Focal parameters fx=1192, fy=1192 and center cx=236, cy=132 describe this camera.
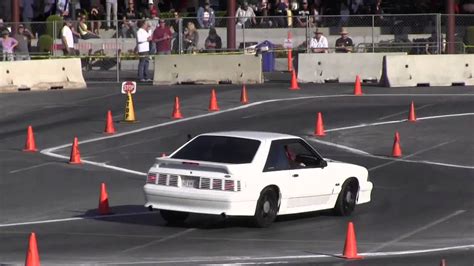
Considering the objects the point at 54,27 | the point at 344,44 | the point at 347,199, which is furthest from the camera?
the point at 54,27

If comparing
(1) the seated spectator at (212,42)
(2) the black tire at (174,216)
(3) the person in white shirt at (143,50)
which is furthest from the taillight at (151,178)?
(1) the seated spectator at (212,42)

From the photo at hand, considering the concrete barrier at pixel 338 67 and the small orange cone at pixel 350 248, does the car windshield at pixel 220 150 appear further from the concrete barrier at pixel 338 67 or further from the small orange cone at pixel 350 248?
the concrete barrier at pixel 338 67

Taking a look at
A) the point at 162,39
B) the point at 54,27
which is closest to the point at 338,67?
the point at 162,39

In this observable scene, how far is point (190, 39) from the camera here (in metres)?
40.2

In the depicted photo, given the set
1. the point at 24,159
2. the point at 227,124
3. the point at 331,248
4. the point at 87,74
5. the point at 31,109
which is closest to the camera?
the point at 331,248

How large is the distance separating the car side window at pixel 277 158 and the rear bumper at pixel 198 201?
2.40ft

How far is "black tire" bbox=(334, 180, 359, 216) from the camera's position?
17141mm

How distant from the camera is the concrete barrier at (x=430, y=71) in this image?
33.9 metres

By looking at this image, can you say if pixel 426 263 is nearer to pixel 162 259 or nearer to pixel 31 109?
pixel 162 259

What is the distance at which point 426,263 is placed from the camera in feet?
43.3

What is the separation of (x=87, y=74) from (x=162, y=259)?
28829 millimetres

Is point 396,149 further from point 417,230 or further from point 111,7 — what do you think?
point 111,7

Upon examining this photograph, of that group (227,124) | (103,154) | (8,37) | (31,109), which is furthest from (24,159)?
(8,37)

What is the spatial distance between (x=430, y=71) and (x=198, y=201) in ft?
64.4
